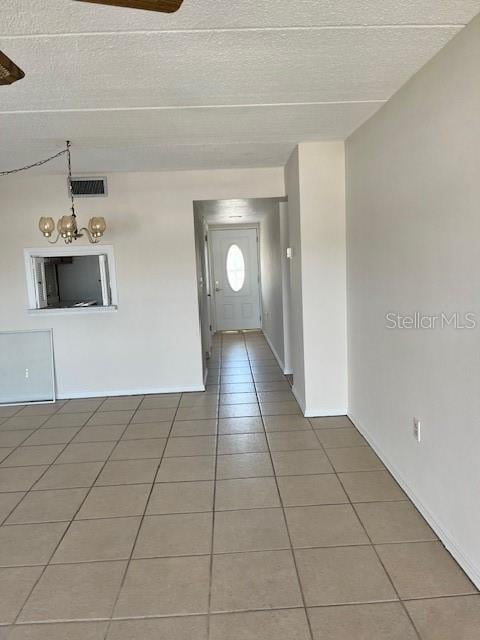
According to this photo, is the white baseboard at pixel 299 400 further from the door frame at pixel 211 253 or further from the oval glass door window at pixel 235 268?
the oval glass door window at pixel 235 268

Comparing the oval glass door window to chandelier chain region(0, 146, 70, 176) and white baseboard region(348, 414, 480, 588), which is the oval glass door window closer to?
chandelier chain region(0, 146, 70, 176)

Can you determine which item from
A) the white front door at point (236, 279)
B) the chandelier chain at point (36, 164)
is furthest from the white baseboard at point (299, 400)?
the white front door at point (236, 279)

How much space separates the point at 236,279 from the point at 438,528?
22.4 feet

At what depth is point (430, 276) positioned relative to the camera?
2174mm

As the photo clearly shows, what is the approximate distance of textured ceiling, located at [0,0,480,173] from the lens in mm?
1664

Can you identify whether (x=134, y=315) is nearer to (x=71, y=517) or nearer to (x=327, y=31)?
(x=71, y=517)

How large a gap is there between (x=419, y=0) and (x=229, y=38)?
73cm

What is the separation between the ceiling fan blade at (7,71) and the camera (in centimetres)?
149

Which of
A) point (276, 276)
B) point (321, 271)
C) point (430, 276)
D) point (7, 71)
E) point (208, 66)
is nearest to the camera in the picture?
point (7, 71)

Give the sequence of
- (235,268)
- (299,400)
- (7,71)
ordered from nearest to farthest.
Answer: (7,71) → (299,400) → (235,268)

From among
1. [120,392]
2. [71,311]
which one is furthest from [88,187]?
[120,392]

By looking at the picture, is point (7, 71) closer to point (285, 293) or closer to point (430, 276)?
point (430, 276)

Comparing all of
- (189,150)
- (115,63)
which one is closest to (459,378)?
(115,63)

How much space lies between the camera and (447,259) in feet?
6.54
